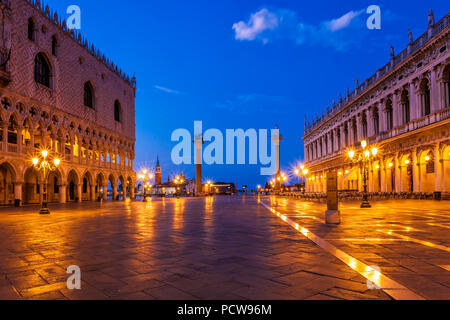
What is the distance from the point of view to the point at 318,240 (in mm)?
7348

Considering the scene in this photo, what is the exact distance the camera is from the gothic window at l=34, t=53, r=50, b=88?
105ft

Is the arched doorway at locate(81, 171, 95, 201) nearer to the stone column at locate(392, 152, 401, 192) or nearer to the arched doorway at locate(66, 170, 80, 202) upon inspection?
the arched doorway at locate(66, 170, 80, 202)

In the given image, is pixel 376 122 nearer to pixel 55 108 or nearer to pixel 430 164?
pixel 430 164

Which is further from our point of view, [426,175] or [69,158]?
[69,158]

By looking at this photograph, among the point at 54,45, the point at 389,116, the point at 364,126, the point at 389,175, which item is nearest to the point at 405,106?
the point at 389,116

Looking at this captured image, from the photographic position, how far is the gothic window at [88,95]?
42131 mm

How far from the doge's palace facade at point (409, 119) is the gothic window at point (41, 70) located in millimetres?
32956

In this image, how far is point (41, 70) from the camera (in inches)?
1299

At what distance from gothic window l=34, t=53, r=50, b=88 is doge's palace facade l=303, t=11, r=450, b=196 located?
108ft

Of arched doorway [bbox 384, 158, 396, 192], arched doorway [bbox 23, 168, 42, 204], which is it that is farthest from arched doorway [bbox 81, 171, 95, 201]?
arched doorway [bbox 384, 158, 396, 192]

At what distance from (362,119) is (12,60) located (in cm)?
3942

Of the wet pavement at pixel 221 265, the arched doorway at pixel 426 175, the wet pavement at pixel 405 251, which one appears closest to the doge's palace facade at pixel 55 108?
the wet pavement at pixel 221 265

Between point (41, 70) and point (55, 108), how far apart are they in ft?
13.0
